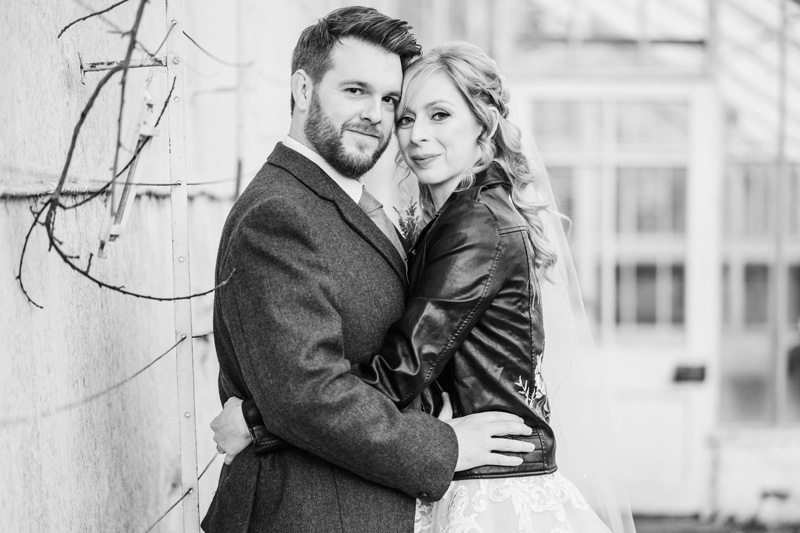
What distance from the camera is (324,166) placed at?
203 cm

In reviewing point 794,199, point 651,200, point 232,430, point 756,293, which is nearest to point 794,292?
point 756,293

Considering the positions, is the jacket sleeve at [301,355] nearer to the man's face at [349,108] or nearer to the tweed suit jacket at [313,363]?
the tweed suit jacket at [313,363]

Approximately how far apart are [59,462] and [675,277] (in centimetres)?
467

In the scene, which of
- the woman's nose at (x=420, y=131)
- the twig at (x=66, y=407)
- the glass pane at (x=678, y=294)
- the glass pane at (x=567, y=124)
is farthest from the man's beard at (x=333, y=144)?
the glass pane at (x=678, y=294)

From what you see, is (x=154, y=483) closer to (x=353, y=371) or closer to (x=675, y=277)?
(x=353, y=371)

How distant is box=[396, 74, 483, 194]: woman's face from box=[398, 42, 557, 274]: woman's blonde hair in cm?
2

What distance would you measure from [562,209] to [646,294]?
2800 mm

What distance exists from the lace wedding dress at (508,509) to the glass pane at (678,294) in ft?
12.8

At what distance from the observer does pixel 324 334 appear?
174 centimetres

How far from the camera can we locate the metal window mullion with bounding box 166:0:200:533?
6.28 ft

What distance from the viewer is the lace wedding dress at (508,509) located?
1955mm

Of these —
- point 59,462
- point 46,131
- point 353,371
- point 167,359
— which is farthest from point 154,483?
point 46,131

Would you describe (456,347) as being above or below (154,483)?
above

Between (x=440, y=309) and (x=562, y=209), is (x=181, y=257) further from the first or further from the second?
(x=562, y=209)
